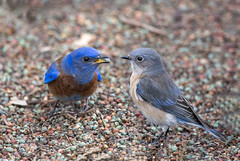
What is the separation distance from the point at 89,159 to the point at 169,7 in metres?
5.23

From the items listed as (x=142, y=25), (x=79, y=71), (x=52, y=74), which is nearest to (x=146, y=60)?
(x=79, y=71)

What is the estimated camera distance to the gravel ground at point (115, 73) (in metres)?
5.05

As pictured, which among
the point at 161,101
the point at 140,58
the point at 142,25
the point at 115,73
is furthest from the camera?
the point at 142,25

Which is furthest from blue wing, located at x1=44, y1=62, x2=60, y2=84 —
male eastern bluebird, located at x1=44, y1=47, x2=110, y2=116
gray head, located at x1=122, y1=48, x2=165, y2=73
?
gray head, located at x1=122, y1=48, x2=165, y2=73

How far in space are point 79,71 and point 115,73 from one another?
153 centimetres

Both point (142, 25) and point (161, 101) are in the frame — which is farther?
point (142, 25)

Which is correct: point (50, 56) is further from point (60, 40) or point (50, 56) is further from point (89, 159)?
point (89, 159)

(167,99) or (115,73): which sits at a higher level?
(115,73)

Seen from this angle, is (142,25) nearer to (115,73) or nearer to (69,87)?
(115,73)

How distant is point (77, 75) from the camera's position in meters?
5.32

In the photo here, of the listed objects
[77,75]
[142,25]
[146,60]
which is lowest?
[77,75]

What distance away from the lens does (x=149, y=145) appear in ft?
17.0

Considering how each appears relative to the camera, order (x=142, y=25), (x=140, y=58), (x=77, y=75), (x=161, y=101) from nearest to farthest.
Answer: (x=161, y=101) → (x=77, y=75) → (x=140, y=58) → (x=142, y=25)

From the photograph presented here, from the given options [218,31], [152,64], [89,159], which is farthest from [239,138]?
[218,31]
